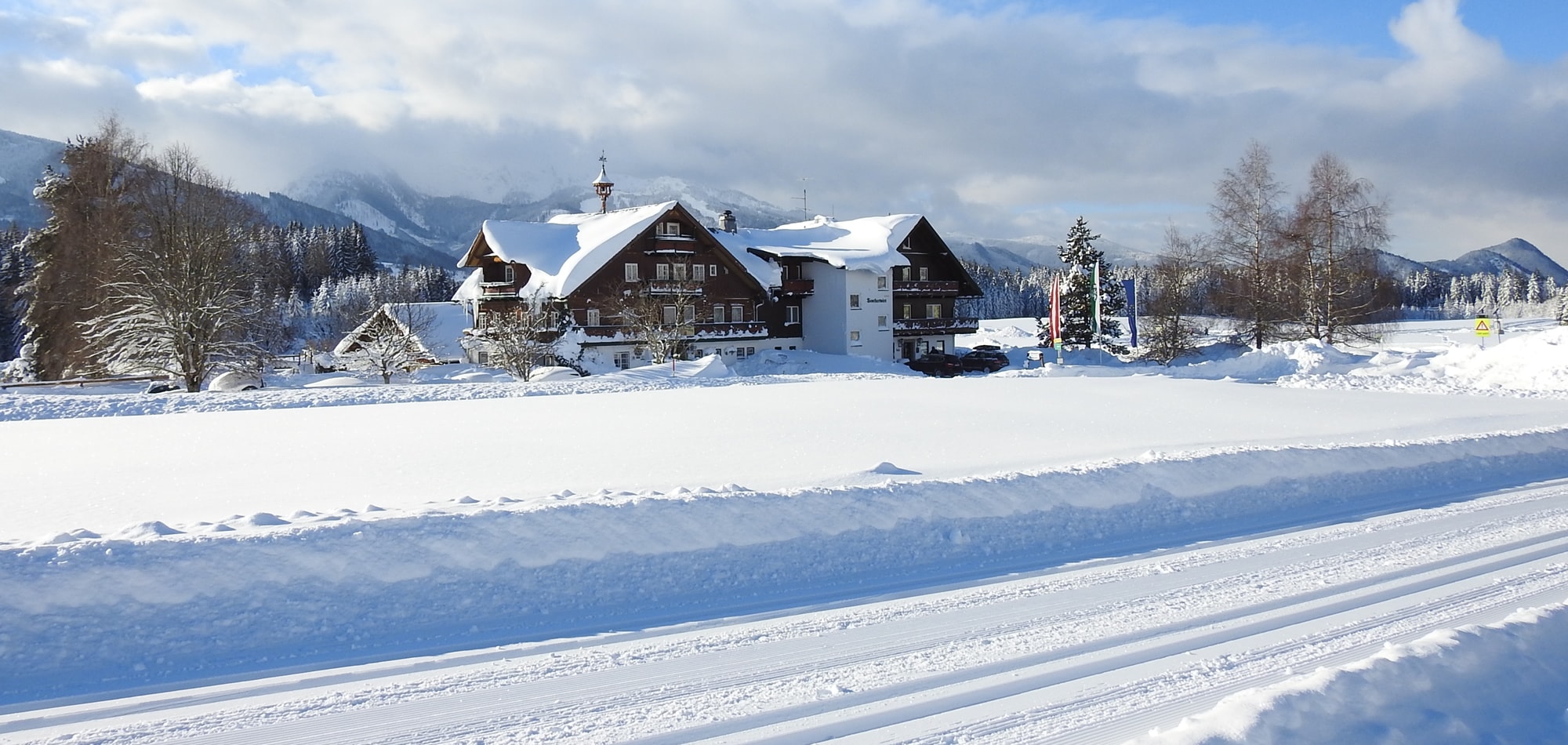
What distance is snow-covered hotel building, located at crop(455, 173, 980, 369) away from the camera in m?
45.4

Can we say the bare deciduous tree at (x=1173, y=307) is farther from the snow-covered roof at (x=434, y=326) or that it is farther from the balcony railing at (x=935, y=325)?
the snow-covered roof at (x=434, y=326)

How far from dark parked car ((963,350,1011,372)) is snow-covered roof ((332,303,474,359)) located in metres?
25.3

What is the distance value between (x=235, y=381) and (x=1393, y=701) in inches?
1232

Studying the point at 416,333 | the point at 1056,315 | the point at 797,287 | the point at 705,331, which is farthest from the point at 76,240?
the point at 1056,315

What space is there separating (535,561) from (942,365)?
40853 millimetres

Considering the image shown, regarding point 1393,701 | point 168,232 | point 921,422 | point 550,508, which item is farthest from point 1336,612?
point 168,232

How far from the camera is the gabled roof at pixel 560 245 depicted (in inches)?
1740

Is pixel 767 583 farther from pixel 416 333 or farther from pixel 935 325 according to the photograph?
pixel 935 325

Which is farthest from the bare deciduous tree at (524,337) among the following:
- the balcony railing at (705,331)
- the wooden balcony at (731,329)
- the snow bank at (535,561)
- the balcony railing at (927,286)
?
Answer: the snow bank at (535,561)

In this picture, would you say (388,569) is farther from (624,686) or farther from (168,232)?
(168,232)

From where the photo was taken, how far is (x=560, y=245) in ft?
159

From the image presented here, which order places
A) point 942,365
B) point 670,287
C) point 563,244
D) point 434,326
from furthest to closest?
point 434,326 < point 563,244 < point 942,365 < point 670,287

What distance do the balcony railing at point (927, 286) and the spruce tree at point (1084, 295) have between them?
683cm

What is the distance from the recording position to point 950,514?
9.40m
